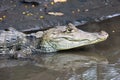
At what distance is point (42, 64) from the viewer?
6355 millimetres

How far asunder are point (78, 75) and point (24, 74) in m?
0.86

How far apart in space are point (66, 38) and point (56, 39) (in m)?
0.18

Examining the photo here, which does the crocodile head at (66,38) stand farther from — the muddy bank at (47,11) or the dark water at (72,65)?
Answer: the muddy bank at (47,11)

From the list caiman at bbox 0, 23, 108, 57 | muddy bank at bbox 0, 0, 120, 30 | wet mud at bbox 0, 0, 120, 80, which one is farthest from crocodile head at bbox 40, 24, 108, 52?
muddy bank at bbox 0, 0, 120, 30

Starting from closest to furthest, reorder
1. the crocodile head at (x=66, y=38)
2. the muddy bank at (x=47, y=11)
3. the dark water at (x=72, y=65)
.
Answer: the dark water at (x=72, y=65) < the crocodile head at (x=66, y=38) < the muddy bank at (x=47, y=11)

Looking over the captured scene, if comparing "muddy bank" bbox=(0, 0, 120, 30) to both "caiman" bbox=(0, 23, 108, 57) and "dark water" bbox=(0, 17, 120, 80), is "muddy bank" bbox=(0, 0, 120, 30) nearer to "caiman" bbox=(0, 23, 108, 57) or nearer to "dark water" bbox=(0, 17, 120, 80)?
"caiman" bbox=(0, 23, 108, 57)

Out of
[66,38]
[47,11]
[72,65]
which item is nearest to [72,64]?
[72,65]

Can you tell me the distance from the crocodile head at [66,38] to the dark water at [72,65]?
0.46ft

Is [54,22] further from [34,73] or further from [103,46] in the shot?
[34,73]

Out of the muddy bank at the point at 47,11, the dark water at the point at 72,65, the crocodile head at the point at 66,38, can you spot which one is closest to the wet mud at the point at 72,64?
the dark water at the point at 72,65

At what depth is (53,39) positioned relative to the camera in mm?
6844

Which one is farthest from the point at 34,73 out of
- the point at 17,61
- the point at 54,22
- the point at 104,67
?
the point at 54,22

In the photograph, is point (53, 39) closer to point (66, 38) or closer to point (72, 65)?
point (66, 38)

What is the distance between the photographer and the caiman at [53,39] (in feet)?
22.3
